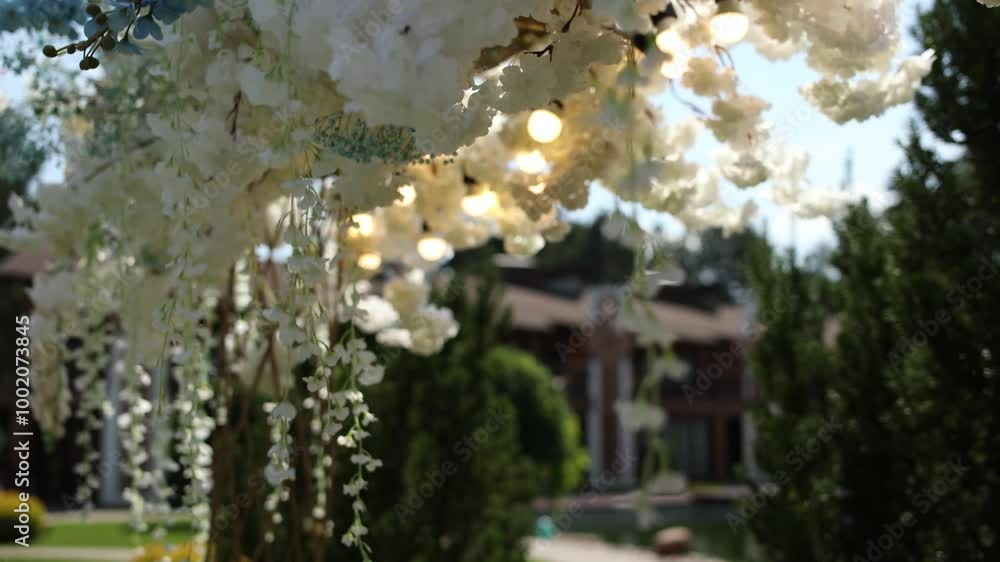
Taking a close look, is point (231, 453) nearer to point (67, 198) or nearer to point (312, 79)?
point (67, 198)

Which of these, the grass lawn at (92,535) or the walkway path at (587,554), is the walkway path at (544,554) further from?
the grass lawn at (92,535)

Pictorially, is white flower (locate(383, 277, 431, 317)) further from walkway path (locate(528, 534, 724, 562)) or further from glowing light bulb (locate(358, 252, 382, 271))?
walkway path (locate(528, 534, 724, 562))

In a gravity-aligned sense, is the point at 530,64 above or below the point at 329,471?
above

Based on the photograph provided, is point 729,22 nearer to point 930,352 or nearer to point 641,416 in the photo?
point 641,416

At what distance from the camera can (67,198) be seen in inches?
81.7

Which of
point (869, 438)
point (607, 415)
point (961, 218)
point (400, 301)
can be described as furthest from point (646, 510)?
point (607, 415)

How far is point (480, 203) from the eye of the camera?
86.8 inches

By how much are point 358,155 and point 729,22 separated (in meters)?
0.75

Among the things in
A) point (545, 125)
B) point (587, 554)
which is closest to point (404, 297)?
point (545, 125)

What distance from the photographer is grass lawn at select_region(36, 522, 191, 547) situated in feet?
43.2

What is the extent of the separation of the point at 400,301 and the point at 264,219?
702 mm

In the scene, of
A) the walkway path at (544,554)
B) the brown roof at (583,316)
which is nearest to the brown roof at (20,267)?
the walkway path at (544,554)

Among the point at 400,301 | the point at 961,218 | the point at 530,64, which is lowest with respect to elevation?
the point at 400,301

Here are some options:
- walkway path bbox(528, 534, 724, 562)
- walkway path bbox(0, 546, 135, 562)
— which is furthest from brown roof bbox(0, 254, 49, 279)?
walkway path bbox(528, 534, 724, 562)
